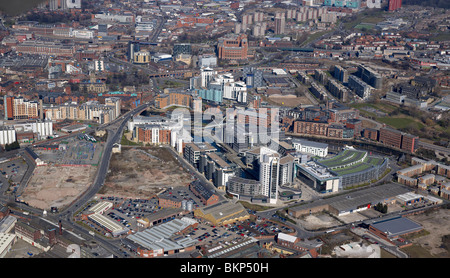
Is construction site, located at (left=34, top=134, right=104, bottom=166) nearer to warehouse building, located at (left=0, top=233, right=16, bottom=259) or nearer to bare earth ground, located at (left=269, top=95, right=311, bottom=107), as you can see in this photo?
warehouse building, located at (left=0, top=233, right=16, bottom=259)

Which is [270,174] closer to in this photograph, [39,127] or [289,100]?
[39,127]

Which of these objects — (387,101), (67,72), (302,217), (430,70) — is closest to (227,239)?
(302,217)

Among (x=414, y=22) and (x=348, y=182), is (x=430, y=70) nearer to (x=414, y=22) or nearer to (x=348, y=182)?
(x=414, y=22)

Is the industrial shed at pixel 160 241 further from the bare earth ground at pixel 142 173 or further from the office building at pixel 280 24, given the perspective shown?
the office building at pixel 280 24

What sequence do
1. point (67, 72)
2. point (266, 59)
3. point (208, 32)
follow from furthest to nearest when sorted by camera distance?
point (208, 32) < point (266, 59) < point (67, 72)

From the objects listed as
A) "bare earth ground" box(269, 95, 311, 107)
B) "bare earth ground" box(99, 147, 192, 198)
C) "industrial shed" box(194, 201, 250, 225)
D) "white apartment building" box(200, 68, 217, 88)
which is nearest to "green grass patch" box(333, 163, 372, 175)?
"industrial shed" box(194, 201, 250, 225)

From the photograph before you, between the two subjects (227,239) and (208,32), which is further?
(208,32)

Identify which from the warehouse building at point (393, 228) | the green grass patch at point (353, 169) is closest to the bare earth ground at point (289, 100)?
the green grass patch at point (353, 169)
